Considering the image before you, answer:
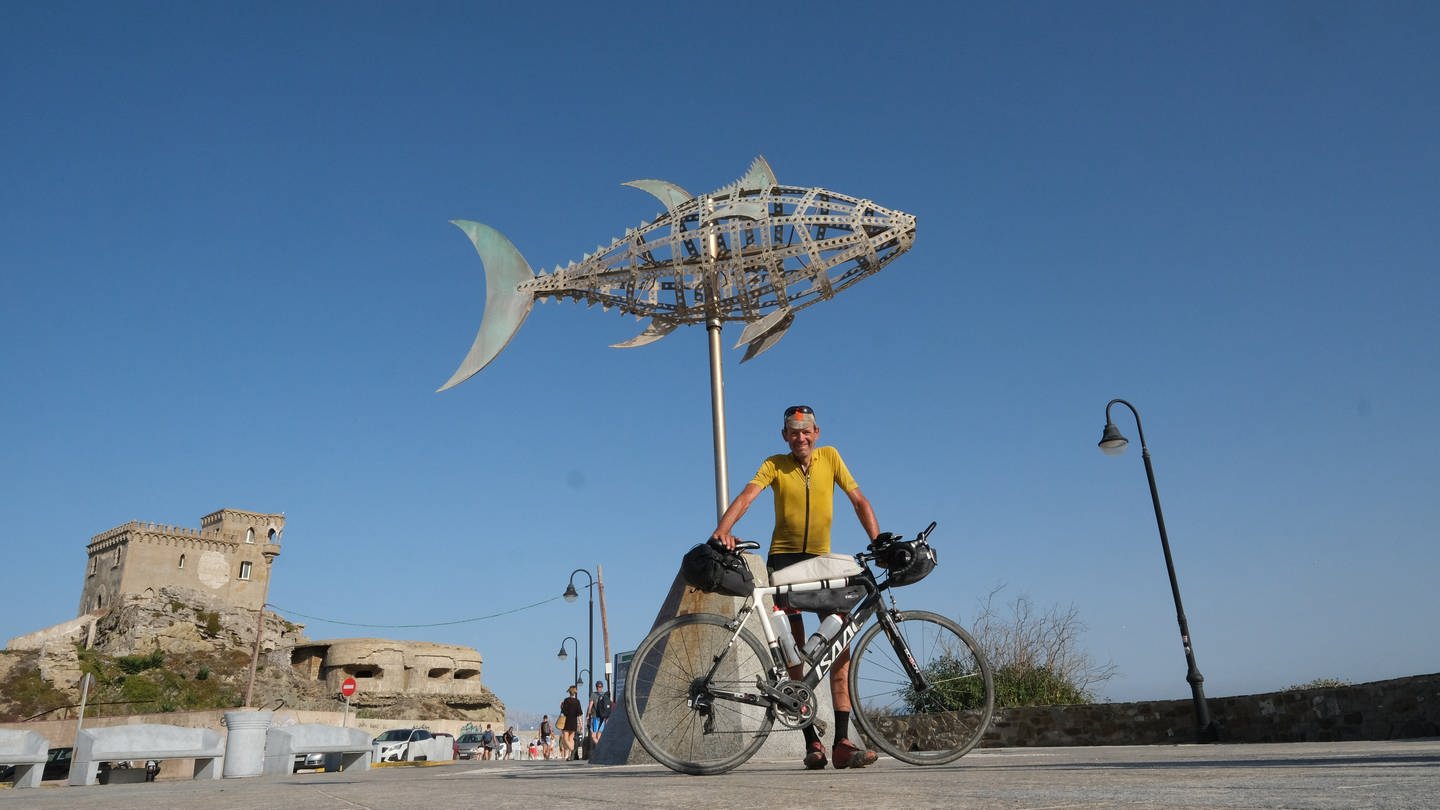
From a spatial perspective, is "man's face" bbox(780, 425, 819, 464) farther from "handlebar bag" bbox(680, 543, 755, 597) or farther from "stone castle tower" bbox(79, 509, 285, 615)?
"stone castle tower" bbox(79, 509, 285, 615)

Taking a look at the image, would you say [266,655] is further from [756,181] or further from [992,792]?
[992,792]

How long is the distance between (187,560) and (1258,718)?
8478 centimetres

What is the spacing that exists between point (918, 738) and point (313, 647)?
261ft

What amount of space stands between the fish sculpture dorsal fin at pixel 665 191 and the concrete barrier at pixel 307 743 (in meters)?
8.75

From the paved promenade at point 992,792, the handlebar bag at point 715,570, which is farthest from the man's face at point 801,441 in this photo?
the paved promenade at point 992,792

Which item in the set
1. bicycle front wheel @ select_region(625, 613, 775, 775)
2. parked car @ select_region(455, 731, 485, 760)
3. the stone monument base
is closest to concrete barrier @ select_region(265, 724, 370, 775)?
the stone monument base

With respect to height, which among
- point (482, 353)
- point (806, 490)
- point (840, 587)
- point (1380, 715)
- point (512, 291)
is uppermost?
point (512, 291)

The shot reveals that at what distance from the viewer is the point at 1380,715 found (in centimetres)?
999

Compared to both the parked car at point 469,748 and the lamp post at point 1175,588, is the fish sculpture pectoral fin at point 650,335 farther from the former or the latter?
the parked car at point 469,748

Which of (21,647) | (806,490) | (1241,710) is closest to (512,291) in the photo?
(806,490)

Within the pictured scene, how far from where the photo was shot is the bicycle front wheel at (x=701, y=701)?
457 cm

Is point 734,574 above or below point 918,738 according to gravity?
above

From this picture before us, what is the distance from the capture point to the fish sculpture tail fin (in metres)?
14.3

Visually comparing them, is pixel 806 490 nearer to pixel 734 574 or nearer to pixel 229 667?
pixel 734 574
